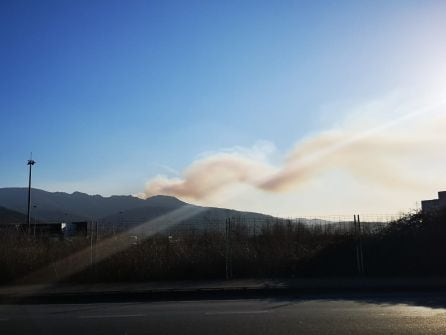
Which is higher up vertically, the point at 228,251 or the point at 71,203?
the point at 71,203

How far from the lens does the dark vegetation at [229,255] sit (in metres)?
19.0

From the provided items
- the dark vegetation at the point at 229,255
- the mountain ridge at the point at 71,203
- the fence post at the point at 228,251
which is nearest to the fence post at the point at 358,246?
the dark vegetation at the point at 229,255

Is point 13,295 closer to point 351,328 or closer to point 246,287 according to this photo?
point 246,287

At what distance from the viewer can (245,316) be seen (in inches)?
441

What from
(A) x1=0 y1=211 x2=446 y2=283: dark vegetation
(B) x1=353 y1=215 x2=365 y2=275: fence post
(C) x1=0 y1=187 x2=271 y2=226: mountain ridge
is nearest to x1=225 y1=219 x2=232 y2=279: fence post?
(A) x1=0 y1=211 x2=446 y2=283: dark vegetation

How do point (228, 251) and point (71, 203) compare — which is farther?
point (71, 203)

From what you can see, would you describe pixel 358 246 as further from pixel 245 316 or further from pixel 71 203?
pixel 71 203

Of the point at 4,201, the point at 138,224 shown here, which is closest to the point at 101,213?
the point at 4,201

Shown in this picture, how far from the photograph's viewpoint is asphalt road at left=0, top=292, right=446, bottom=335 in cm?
966

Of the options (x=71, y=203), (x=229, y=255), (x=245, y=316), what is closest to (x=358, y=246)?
(x=229, y=255)

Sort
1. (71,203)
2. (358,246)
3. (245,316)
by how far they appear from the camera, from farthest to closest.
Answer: (71,203) < (358,246) < (245,316)

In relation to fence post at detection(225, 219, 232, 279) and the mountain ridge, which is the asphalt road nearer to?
fence post at detection(225, 219, 232, 279)

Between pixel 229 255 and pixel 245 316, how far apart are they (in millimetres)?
8371

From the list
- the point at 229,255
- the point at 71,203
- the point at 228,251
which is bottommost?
the point at 229,255
